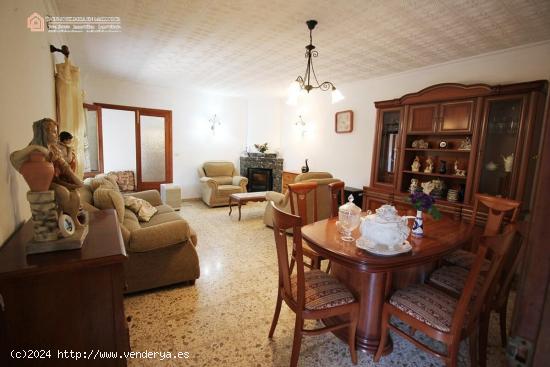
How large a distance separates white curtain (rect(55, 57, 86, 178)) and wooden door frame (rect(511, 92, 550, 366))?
3.05 meters

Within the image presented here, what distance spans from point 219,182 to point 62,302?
525 cm

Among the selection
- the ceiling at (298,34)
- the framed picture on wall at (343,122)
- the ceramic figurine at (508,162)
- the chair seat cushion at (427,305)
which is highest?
the ceiling at (298,34)

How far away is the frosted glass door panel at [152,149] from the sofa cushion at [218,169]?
974mm

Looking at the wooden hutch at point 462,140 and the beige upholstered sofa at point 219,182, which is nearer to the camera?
the wooden hutch at point 462,140

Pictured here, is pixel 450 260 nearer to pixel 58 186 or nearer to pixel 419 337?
pixel 419 337

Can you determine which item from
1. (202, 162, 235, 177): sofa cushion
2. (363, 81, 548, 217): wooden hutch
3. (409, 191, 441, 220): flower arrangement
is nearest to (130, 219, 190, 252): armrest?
(409, 191, 441, 220): flower arrangement

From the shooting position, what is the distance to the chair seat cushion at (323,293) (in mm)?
1633

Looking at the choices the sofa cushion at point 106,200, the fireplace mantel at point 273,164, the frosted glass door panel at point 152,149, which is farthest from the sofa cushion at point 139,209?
the fireplace mantel at point 273,164

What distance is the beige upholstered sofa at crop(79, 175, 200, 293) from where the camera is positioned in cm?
235

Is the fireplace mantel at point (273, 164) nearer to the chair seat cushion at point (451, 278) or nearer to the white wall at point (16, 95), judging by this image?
the chair seat cushion at point (451, 278)

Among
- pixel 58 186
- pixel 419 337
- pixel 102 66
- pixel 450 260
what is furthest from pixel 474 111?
pixel 102 66

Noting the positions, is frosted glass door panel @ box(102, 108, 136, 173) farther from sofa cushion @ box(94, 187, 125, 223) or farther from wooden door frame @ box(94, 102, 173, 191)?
sofa cushion @ box(94, 187, 125, 223)

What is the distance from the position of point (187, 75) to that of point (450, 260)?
4.76 metres

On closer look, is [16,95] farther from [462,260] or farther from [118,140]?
[118,140]
